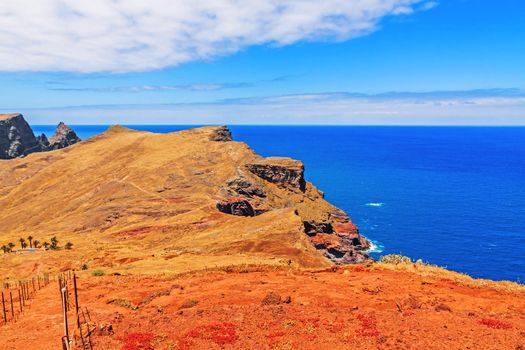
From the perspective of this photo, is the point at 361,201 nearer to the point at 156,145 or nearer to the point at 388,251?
the point at 388,251

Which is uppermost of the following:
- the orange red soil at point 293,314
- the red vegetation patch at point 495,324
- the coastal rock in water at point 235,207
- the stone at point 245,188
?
the red vegetation patch at point 495,324

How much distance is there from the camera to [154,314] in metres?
26.1

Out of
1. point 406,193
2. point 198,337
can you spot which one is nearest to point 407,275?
point 198,337

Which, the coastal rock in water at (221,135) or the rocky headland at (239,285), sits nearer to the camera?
the rocky headland at (239,285)

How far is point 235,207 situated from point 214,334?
68.7 m

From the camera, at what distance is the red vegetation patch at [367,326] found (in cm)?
2167

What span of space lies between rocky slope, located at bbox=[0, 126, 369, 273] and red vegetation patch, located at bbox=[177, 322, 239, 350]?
1903cm

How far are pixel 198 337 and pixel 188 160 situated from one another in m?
114

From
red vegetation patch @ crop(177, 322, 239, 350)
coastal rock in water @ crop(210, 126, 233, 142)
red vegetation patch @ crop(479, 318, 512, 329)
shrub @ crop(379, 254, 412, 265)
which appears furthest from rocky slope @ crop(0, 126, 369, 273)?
red vegetation patch @ crop(479, 318, 512, 329)

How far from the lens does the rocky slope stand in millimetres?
56125

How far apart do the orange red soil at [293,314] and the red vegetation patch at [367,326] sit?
0.06m

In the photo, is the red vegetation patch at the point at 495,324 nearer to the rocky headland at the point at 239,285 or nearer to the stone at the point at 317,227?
the rocky headland at the point at 239,285

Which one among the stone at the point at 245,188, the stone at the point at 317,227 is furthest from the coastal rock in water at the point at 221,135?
the stone at the point at 317,227

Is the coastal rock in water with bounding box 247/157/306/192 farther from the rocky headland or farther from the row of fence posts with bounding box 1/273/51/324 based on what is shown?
the row of fence posts with bounding box 1/273/51/324
